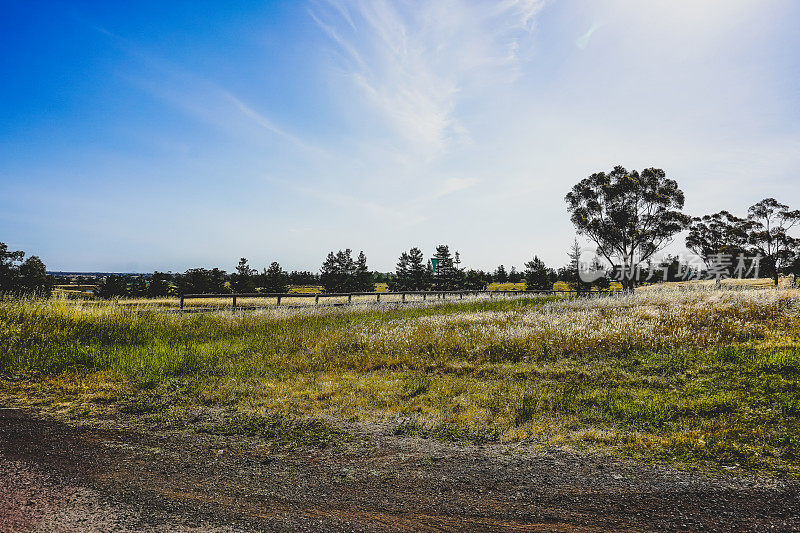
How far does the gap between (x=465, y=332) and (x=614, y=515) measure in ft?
30.4

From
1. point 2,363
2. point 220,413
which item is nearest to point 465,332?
point 220,413

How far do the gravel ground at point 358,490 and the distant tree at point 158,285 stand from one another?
45.3m

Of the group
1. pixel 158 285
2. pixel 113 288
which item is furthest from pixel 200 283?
pixel 113 288

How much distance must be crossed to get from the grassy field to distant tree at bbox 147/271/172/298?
3535 cm

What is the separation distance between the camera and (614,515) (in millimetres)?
3654

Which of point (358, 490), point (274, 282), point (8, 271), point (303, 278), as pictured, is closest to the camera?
point (358, 490)

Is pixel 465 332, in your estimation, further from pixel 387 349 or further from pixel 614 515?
pixel 614 515

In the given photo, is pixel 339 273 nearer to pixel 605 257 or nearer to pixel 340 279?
pixel 340 279

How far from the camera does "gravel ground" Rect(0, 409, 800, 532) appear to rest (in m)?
3.58

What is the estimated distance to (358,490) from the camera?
13.9 ft

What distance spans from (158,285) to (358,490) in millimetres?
49560

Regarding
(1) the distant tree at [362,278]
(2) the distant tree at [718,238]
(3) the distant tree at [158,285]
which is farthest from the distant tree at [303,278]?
(2) the distant tree at [718,238]

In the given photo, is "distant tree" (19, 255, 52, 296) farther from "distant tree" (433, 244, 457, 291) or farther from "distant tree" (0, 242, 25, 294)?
"distant tree" (433, 244, 457, 291)

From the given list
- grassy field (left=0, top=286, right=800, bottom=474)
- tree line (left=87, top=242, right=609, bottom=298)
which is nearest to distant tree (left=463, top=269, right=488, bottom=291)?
tree line (left=87, top=242, right=609, bottom=298)
